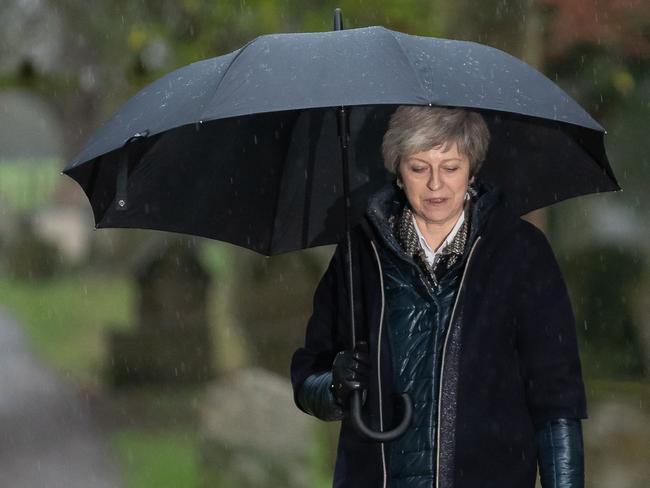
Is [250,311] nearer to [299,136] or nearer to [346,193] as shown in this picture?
[299,136]

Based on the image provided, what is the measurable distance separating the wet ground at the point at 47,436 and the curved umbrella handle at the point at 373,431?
6690 millimetres

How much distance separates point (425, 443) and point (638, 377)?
829 cm

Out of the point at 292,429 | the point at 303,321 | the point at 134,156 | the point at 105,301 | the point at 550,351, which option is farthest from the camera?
the point at 105,301

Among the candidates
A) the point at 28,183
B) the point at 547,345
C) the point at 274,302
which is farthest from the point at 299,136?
the point at 28,183

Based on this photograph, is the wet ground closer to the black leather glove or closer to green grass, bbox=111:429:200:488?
green grass, bbox=111:429:200:488

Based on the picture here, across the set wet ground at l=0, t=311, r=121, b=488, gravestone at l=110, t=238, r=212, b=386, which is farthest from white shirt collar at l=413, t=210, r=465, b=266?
gravestone at l=110, t=238, r=212, b=386

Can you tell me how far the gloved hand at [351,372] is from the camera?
347 cm

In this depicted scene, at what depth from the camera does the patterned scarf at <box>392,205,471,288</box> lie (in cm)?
351

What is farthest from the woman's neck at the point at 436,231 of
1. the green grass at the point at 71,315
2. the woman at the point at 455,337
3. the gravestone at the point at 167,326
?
the green grass at the point at 71,315

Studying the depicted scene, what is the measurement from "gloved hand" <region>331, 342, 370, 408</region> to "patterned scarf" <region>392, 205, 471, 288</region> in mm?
255

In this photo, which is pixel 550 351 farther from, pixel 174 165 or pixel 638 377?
pixel 638 377

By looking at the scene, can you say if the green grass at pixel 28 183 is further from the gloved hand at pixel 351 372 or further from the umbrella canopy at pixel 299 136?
the gloved hand at pixel 351 372

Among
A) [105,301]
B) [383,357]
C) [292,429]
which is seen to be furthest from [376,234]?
[105,301]

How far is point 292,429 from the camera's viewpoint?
→ 31.9 feet
